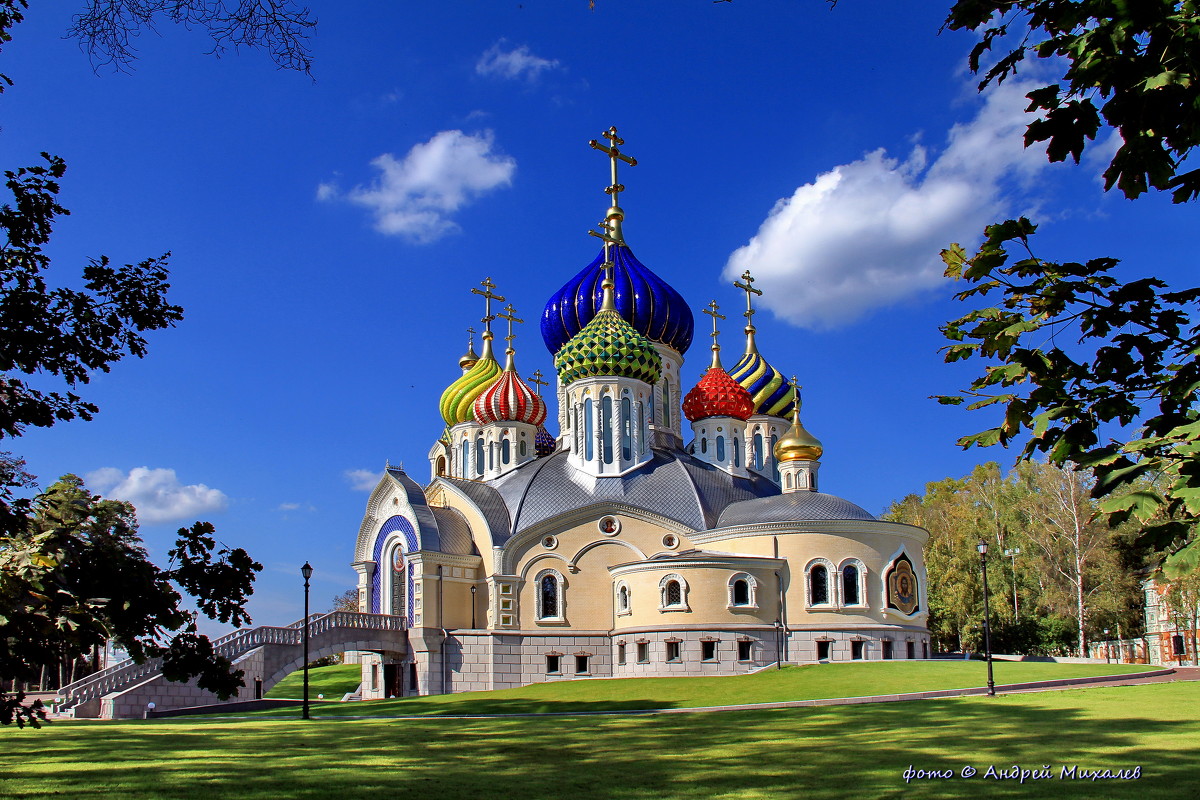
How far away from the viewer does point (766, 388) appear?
5150 centimetres

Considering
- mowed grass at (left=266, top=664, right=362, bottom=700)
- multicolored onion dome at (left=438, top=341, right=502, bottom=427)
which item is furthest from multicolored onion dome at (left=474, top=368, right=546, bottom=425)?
mowed grass at (left=266, top=664, right=362, bottom=700)

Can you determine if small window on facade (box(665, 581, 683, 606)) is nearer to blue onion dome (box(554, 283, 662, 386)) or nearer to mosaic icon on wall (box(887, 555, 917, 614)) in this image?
mosaic icon on wall (box(887, 555, 917, 614))

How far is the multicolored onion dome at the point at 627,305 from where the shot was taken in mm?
47969

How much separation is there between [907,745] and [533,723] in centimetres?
871

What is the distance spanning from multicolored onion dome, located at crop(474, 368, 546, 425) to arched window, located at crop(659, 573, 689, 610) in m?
14.2

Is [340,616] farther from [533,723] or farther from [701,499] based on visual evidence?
[533,723]

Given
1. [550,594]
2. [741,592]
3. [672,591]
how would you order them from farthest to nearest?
1. [550,594]
2. [672,591]
3. [741,592]

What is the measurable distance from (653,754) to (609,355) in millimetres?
28199

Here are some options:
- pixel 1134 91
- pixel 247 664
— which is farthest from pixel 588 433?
pixel 1134 91

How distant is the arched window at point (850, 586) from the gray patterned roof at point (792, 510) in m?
1.85

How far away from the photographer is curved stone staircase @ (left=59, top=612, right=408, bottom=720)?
30.0m

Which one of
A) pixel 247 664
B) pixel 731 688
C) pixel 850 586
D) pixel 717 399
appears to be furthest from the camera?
pixel 717 399

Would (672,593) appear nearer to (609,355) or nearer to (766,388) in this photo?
(609,355)

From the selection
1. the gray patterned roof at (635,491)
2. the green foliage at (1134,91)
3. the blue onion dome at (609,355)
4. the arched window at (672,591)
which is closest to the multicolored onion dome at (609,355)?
the blue onion dome at (609,355)
